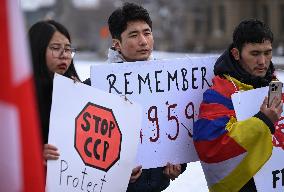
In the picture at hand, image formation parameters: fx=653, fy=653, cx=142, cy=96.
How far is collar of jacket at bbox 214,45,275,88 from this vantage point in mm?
3252

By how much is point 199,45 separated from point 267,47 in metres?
58.0

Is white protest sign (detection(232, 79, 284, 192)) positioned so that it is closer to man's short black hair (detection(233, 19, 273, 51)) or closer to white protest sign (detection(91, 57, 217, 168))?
man's short black hair (detection(233, 19, 273, 51))

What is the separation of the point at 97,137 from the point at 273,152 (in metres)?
0.91

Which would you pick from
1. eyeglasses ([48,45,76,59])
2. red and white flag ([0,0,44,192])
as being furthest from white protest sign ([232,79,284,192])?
red and white flag ([0,0,44,192])

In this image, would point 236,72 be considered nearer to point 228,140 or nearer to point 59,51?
point 228,140

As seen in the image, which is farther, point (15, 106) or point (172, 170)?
point (172, 170)

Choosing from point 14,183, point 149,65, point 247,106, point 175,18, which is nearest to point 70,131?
point 149,65

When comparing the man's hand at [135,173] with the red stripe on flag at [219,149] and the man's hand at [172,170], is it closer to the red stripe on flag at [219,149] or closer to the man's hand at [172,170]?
the man's hand at [172,170]

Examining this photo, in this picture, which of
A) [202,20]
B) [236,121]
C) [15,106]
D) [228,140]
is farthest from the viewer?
[202,20]

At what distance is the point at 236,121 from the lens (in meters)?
3.20

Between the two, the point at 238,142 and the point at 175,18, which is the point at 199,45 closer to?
the point at 175,18

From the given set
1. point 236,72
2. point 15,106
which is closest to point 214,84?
point 236,72

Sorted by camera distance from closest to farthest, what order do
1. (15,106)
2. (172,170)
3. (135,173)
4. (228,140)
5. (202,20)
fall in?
1. (15,106)
2. (228,140)
3. (135,173)
4. (172,170)
5. (202,20)

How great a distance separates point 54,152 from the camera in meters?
2.93
